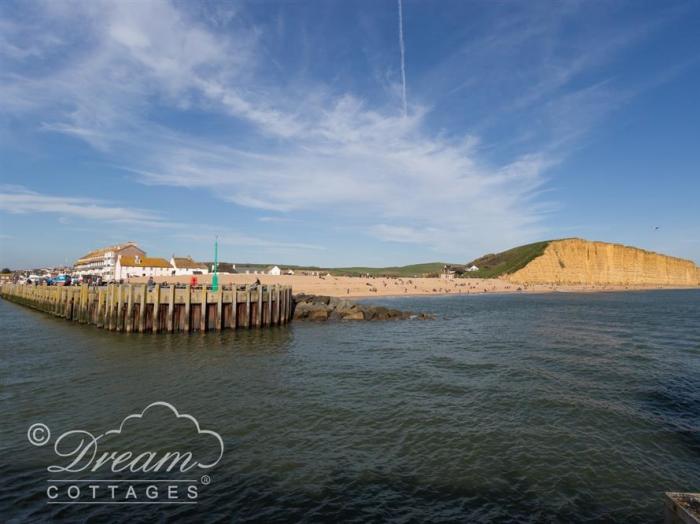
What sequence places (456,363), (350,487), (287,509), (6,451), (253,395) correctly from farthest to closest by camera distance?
1. (456,363)
2. (253,395)
3. (6,451)
4. (350,487)
5. (287,509)

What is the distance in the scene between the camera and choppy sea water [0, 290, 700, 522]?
26.2 feet

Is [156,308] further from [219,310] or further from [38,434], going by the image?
[38,434]

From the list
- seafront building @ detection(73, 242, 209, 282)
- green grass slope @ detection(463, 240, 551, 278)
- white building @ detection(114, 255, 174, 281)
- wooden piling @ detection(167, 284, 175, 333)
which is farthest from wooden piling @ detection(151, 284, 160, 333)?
green grass slope @ detection(463, 240, 551, 278)

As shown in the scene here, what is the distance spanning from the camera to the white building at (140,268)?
85.9m

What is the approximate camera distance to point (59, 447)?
33.5 ft

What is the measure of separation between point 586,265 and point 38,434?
161908 millimetres

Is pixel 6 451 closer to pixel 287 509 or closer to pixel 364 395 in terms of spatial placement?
pixel 287 509

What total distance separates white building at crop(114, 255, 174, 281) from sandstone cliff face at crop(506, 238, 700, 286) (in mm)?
112656

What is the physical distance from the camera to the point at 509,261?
553 ft

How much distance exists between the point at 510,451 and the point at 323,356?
1271 centimetres

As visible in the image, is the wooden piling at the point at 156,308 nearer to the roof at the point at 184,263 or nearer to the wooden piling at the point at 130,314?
the wooden piling at the point at 130,314

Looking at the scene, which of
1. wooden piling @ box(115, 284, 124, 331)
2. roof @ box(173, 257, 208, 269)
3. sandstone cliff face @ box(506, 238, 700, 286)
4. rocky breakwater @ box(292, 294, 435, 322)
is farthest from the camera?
sandstone cliff face @ box(506, 238, 700, 286)

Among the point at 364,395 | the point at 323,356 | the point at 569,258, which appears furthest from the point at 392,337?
the point at 569,258

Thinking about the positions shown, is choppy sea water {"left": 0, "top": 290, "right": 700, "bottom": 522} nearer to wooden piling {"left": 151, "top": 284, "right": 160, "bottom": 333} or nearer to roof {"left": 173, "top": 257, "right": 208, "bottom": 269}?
wooden piling {"left": 151, "top": 284, "right": 160, "bottom": 333}
